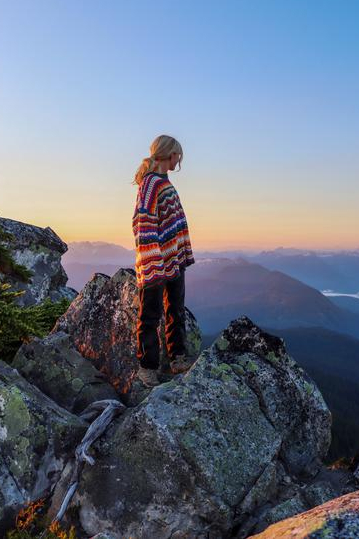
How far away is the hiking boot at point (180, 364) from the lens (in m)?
9.76

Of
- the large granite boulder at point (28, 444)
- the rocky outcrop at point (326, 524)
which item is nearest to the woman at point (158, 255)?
the large granite boulder at point (28, 444)

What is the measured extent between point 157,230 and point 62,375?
390cm

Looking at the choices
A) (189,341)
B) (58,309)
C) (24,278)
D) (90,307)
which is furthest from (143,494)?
(24,278)

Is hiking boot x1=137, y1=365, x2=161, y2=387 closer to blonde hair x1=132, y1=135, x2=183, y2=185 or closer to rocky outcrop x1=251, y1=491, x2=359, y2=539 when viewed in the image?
blonde hair x1=132, y1=135, x2=183, y2=185

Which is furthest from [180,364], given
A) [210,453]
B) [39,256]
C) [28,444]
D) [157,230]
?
[39,256]

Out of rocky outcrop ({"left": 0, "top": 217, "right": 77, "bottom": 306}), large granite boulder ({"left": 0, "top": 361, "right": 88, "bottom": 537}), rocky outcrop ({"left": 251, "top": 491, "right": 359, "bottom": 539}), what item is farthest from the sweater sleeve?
rocky outcrop ({"left": 0, "top": 217, "right": 77, "bottom": 306})

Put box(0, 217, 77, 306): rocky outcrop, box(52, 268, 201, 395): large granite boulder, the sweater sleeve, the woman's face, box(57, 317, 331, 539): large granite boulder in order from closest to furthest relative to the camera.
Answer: box(57, 317, 331, 539): large granite boulder < the sweater sleeve < the woman's face < box(52, 268, 201, 395): large granite boulder < box(0, 217, 77, 306): rocky outcrop

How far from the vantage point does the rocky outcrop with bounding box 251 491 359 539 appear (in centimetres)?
419

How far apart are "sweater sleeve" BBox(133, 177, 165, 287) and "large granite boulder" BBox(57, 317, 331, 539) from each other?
202 centimetres

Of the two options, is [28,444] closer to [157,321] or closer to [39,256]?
[157,321]

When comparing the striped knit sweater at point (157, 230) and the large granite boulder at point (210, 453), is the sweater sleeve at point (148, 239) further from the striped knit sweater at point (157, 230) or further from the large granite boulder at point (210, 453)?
the large granite boulder at point (210, 453)

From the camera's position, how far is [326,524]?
4324 millimetres

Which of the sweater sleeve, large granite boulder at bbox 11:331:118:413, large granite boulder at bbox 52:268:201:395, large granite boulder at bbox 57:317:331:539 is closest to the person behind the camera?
large granite boulder at bbox 57:317:331:539

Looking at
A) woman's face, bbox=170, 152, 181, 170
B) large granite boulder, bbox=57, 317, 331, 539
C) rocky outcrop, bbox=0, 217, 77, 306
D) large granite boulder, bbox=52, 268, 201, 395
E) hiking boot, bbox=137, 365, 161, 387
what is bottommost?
large granite boulder, bbox=57, 317, 331, 539
